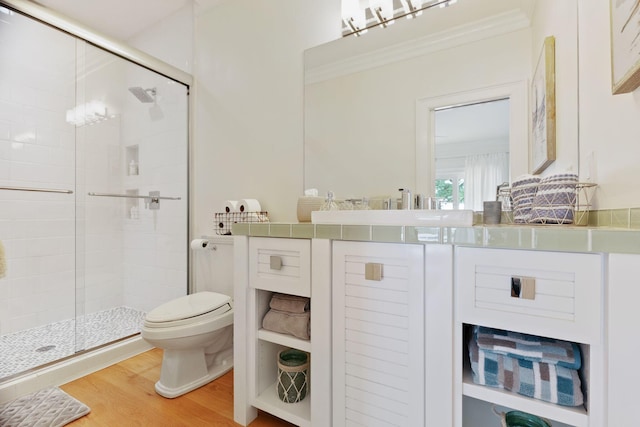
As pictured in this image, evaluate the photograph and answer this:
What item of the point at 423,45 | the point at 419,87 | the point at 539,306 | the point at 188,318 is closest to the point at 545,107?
the point at 419,87

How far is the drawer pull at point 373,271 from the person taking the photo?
101 centimetres

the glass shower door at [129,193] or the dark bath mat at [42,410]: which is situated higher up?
the glass shower door at [129,193]

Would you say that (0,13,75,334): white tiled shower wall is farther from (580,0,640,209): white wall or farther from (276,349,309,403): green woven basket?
(580,0,640,209): white wall

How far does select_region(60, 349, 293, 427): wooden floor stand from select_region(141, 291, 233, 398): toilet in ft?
0.21

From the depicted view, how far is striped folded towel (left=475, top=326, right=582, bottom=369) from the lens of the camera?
81 centimetres

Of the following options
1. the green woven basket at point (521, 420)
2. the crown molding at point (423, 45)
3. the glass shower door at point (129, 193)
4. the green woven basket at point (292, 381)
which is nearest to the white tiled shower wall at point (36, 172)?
the glass shower door at point (129, 193)

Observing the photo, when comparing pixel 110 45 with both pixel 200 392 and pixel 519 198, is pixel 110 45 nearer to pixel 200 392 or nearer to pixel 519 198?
pixel 200 392

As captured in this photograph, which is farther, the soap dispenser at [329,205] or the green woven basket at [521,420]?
the soap dispenser at [329,205]

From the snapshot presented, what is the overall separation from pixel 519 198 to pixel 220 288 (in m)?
1.95

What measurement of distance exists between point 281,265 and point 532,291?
0.87 meters

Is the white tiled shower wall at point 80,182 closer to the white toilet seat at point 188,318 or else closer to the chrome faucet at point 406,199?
the white toilet seat at point 188,318

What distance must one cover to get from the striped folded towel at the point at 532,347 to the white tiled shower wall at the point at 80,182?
7.30ft

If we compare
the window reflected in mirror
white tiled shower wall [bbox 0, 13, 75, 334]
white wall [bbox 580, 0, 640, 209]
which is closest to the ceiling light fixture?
the window reflected in mirror

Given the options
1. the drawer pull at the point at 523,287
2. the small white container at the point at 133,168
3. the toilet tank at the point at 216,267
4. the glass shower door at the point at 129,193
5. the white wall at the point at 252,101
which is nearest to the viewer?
the drawer pull at the point at 523,287
